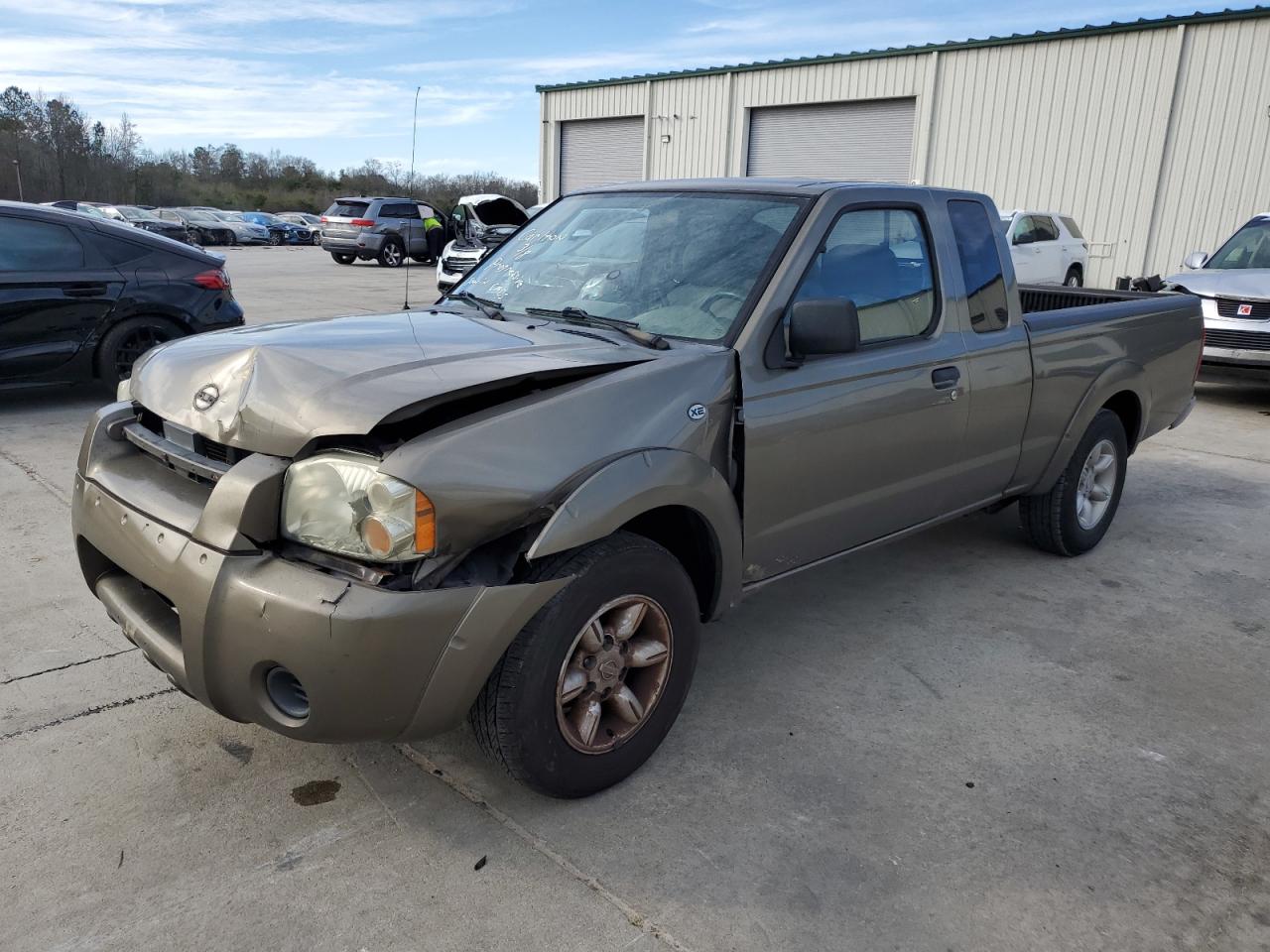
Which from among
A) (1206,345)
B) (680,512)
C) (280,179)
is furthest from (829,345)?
(280,179)

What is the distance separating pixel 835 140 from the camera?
21734 mm

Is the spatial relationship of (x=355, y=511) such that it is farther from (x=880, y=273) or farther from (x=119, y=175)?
(x=119, y=175)

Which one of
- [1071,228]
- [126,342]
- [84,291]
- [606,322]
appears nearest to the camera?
[606,322]

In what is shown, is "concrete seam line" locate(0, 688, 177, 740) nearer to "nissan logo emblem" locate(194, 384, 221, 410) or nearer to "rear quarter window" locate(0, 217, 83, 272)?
"nissan logo emblem" locate(194, 384, 221, 410)

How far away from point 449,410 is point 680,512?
0.84m

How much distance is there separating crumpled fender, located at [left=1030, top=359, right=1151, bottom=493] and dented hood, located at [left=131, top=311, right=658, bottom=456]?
2.66 meters

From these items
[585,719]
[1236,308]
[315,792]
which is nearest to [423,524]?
[585,719]

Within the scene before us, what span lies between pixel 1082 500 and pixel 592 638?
350 cm

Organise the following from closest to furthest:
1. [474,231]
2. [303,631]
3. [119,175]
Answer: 1. [303,631]
2. [474,231]
3. [119,175]

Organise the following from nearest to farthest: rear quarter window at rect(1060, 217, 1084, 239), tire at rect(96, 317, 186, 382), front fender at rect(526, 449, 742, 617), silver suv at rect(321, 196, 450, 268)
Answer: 1. front fender at rect(526, 449, 742, 617)
2. tire at rect(96, 317, 186, 382)
3. rear quarter window at rect(1060, 217, 1084, 239)
4. silver suv at rect(321, 196, 450, 268)

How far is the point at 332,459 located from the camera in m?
2.44

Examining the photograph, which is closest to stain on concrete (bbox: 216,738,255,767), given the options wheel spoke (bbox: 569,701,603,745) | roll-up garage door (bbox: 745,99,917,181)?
wheel spoke (bbox: 569,701,603,745)

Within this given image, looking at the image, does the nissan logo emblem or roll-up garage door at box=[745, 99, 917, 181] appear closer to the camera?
the nissan logo emblem

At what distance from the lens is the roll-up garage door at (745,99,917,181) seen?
20.7m
